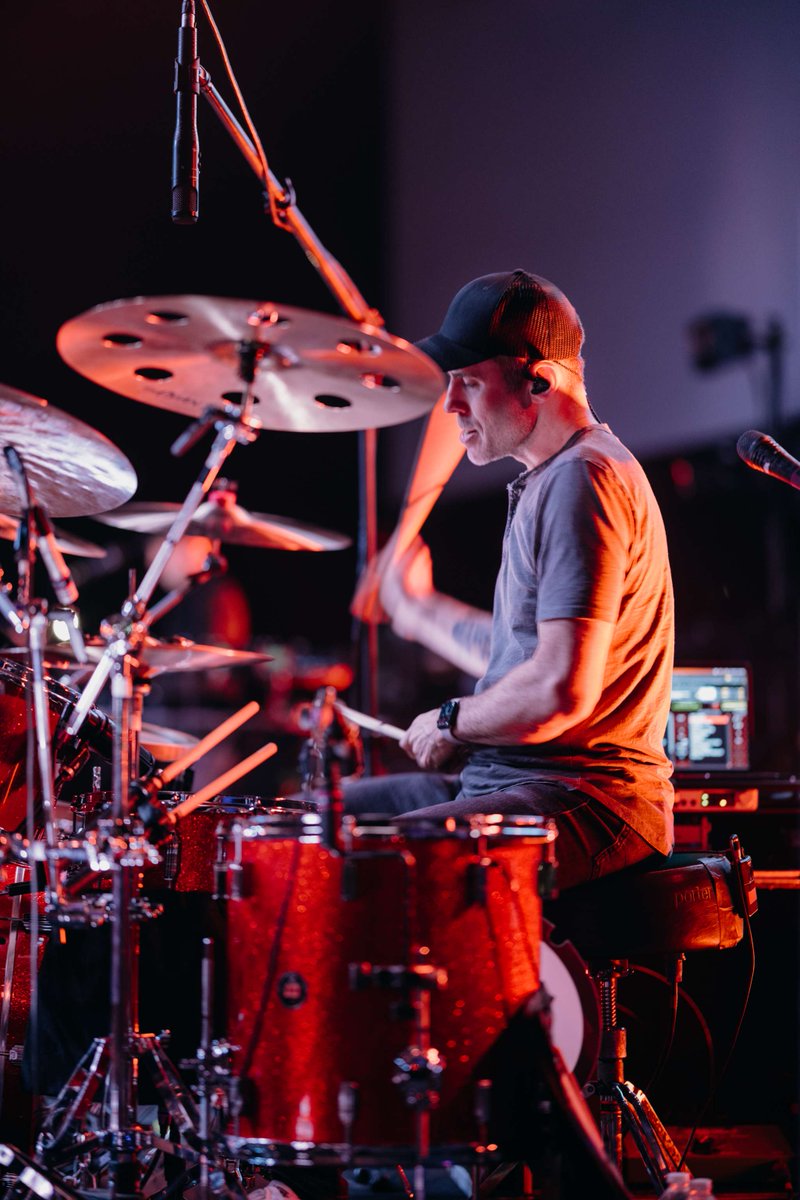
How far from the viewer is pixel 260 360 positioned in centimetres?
184

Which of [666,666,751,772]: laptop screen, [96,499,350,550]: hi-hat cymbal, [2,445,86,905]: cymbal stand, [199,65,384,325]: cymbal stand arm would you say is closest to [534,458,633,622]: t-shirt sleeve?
[199,65,384,325]: cymbal stand arm

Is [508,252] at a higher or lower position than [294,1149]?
higher

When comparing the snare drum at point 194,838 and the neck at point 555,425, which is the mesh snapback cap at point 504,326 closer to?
the neck at point 555,425

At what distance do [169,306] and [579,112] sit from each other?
339 centimetres

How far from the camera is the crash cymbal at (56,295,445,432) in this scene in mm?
1721

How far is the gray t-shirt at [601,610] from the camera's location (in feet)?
7.06

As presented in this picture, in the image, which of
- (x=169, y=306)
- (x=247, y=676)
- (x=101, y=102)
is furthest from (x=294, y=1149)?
(x=247, y=676)

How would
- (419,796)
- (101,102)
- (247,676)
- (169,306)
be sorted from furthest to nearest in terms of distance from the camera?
(247,676), (101,102), (419,796), (169,306)

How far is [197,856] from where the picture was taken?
2.45 m

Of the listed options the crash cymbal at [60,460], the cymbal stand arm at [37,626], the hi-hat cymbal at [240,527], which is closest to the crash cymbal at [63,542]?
the crash cymbal at [60,460]

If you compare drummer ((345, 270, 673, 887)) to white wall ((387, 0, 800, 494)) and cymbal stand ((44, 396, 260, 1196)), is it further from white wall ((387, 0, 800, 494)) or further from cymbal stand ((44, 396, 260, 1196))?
white wall ((387, 0, 800, 494))

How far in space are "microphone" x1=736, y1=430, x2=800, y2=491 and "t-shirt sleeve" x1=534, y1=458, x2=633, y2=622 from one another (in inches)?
11.5

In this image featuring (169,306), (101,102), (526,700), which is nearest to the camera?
(169,306)

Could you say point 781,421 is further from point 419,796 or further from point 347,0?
point 419,796
